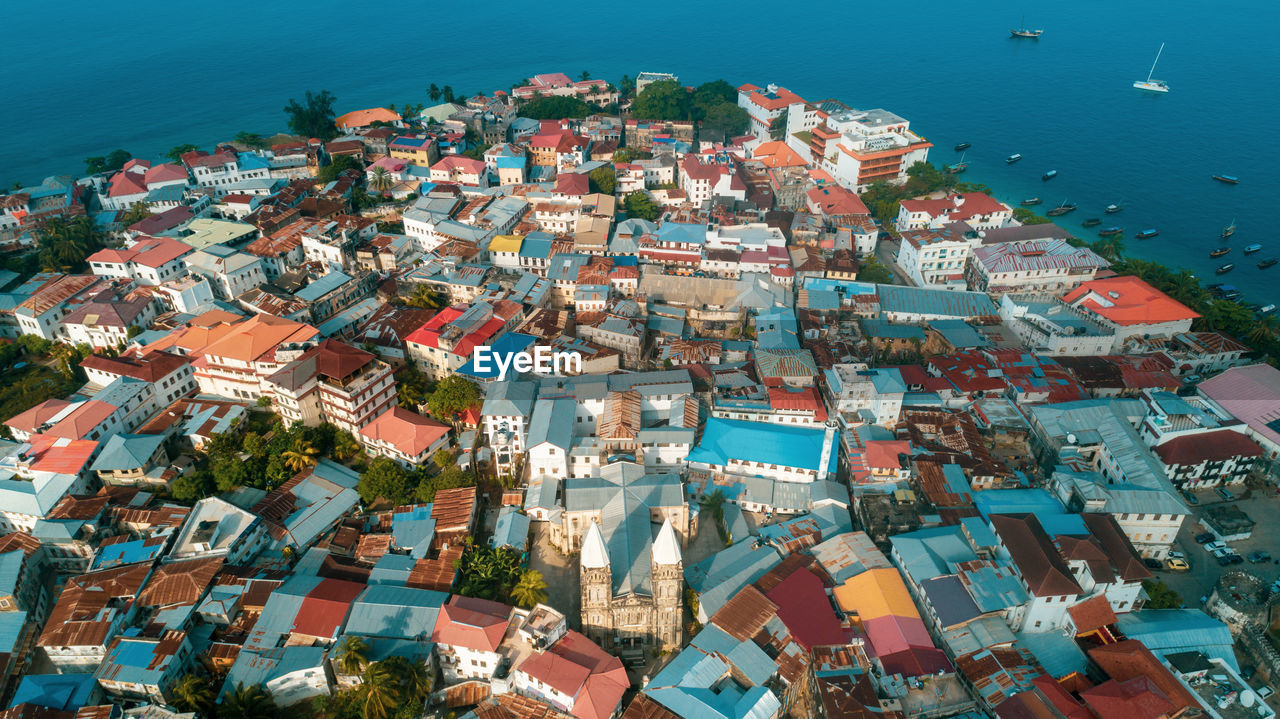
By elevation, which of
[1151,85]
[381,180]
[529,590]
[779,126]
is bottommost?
[529,590]

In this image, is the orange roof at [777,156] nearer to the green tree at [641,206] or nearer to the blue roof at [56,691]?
the green tree at [641,206]

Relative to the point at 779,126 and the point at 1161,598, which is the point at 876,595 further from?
the point at 779,126

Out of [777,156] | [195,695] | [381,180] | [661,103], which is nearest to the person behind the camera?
[195,695]

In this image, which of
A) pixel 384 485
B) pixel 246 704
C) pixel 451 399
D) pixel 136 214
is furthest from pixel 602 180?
pixel 246 704

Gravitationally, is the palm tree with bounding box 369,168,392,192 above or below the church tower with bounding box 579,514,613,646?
above

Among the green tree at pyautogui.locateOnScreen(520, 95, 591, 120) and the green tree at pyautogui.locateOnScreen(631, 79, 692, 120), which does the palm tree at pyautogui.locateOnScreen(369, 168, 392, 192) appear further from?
the green tree at pyautogui.locateOnScreen(631, 79, 692, 120)

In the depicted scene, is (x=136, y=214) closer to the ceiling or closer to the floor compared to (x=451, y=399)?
closer to the ceiling

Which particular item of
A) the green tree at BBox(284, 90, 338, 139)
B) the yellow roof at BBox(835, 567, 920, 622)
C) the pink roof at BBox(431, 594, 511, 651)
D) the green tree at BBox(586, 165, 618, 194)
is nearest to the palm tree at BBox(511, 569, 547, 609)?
the pink roof at BBox(431, 594, 511, 651)

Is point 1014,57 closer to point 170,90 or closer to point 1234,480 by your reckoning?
point 1234,480
